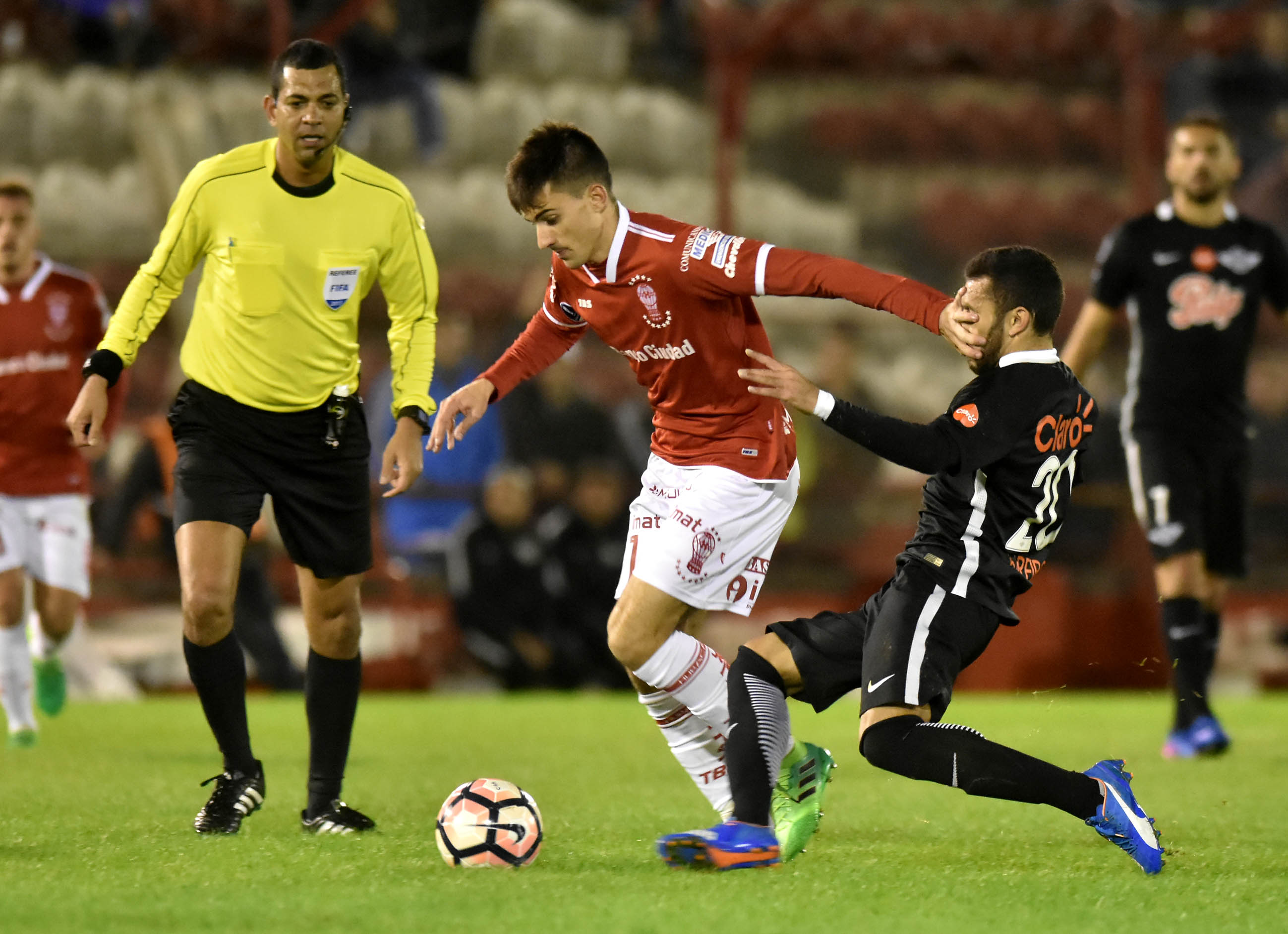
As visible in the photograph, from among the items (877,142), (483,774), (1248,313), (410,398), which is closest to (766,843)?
(410,398)

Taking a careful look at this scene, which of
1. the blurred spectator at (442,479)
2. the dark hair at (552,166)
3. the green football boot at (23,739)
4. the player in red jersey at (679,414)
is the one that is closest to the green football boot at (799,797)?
the player in red jersey at (679,414)

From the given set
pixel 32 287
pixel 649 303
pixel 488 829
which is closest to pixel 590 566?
pixel 32 287

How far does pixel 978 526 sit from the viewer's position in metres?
3.95

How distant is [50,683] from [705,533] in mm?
→ 4611

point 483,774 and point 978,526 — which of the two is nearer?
point 978,526

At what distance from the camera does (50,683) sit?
7625 mm

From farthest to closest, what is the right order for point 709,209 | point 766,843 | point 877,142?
point 877,142 < point 709,209 < point 766,843

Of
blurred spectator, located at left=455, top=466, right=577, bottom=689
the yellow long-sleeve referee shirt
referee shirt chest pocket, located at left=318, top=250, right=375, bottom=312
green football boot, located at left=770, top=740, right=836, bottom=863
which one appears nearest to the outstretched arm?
green football boot, located at left=770, top=740, right=836, bottom=863

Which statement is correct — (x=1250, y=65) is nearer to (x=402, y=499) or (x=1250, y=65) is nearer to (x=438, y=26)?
(x=438, y=26)

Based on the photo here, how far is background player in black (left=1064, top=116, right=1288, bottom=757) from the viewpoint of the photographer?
6.68 m

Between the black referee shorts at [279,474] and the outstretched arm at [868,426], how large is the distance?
60.4 inches

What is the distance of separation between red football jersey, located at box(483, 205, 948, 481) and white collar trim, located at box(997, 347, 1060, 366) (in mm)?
472

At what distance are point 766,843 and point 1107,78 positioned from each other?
579 inches

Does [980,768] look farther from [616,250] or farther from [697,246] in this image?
[616,250]
